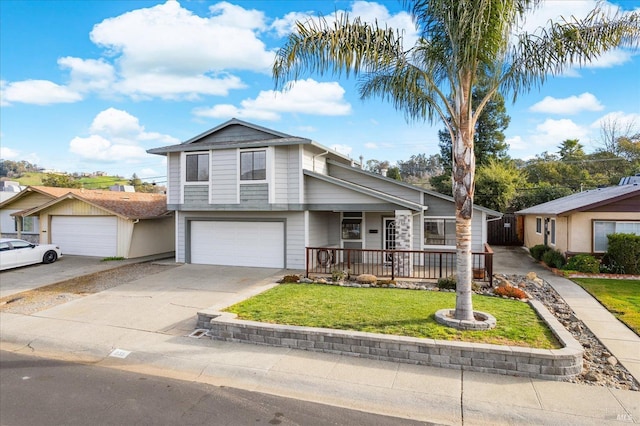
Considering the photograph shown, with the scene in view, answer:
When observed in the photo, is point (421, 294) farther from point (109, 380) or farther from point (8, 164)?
point (8, 164)

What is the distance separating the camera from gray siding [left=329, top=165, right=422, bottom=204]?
1484 cm

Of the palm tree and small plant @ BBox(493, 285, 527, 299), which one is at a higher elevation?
the palm tree

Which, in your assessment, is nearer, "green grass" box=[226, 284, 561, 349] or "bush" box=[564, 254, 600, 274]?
"green grass" box=[226, 284, 561, 349]

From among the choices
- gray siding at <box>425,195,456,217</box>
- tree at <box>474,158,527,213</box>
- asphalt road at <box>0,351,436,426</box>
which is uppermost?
tree at <box>474,158,527,213</box>

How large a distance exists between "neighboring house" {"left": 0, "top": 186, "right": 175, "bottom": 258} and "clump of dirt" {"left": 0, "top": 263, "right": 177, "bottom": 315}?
2535 millimetres

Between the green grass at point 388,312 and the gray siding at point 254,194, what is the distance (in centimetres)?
452

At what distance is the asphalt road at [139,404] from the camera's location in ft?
13.5

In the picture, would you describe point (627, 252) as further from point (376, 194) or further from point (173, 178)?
point (173, 178)

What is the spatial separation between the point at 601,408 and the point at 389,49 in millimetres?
6552

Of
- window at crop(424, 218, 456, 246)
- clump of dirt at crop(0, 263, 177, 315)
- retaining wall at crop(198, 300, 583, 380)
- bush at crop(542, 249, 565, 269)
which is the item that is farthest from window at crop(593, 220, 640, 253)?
clump of dirt at crop(0, 263, 177, 315)

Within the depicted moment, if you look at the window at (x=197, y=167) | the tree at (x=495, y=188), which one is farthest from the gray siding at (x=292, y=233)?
the tree at (x=495, y=188)

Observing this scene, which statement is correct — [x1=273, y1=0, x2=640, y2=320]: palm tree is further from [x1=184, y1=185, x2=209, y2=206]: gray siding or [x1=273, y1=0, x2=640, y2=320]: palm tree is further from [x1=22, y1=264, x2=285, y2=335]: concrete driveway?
[x1=184, y1=185, x2=209, y2=206]: gray siding

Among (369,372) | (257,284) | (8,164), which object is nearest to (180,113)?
(257,284)

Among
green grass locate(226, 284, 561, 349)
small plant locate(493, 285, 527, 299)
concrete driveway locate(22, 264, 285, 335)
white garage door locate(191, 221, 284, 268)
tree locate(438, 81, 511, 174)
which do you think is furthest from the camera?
tree locate(438, 81, 511, 174)
